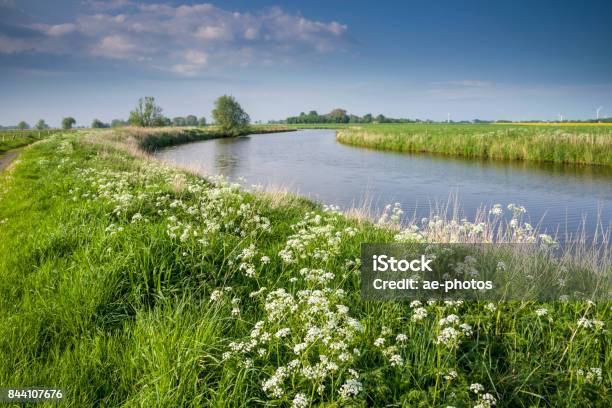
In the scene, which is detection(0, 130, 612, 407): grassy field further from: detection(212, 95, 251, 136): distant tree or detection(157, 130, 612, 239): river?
detection(212, 95, 251, 136): distant tree

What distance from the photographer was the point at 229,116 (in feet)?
292

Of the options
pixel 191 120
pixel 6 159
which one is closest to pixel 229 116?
pixel 6 159

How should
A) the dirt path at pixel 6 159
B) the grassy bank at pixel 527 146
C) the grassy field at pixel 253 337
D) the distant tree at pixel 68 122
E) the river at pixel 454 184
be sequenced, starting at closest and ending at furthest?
1. the grassy field at pixel 253 337
2. the river at pixel 454 184
3. the dirt path at pixel 6 159
4. the grassy bank at pixel 527 146
5. the distant tree at pixel 68 122

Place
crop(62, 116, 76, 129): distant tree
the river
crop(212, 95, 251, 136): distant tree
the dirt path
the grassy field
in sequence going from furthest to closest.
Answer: crop(62, 116, 76, 129): distant tree < crop(212, 95, 251, 136): distant tree < the dirt path < the river < the grassy field

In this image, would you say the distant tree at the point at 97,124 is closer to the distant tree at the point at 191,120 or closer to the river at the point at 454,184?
the distant tree at the point at 191,120

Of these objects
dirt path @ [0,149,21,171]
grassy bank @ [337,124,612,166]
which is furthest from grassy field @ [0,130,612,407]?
grassy bank @ [337,124,612,166]

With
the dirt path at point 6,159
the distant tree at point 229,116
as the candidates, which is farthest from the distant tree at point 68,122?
the dirt path at point 6,159

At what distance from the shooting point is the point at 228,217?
7070mm

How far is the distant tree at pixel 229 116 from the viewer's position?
88.1 m

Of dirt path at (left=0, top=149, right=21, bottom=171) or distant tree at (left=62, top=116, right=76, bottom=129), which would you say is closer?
dirt path at (left=0, top=149, right=21, bottom=171)

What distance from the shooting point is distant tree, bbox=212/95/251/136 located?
88125 millimetres

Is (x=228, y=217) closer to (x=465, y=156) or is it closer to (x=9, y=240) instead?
(x=9, y=240)

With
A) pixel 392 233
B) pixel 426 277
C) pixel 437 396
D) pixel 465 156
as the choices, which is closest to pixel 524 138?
pixel 465 156

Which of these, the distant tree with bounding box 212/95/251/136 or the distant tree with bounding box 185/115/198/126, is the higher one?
the distant tree with bounding box 185/115/198/126
